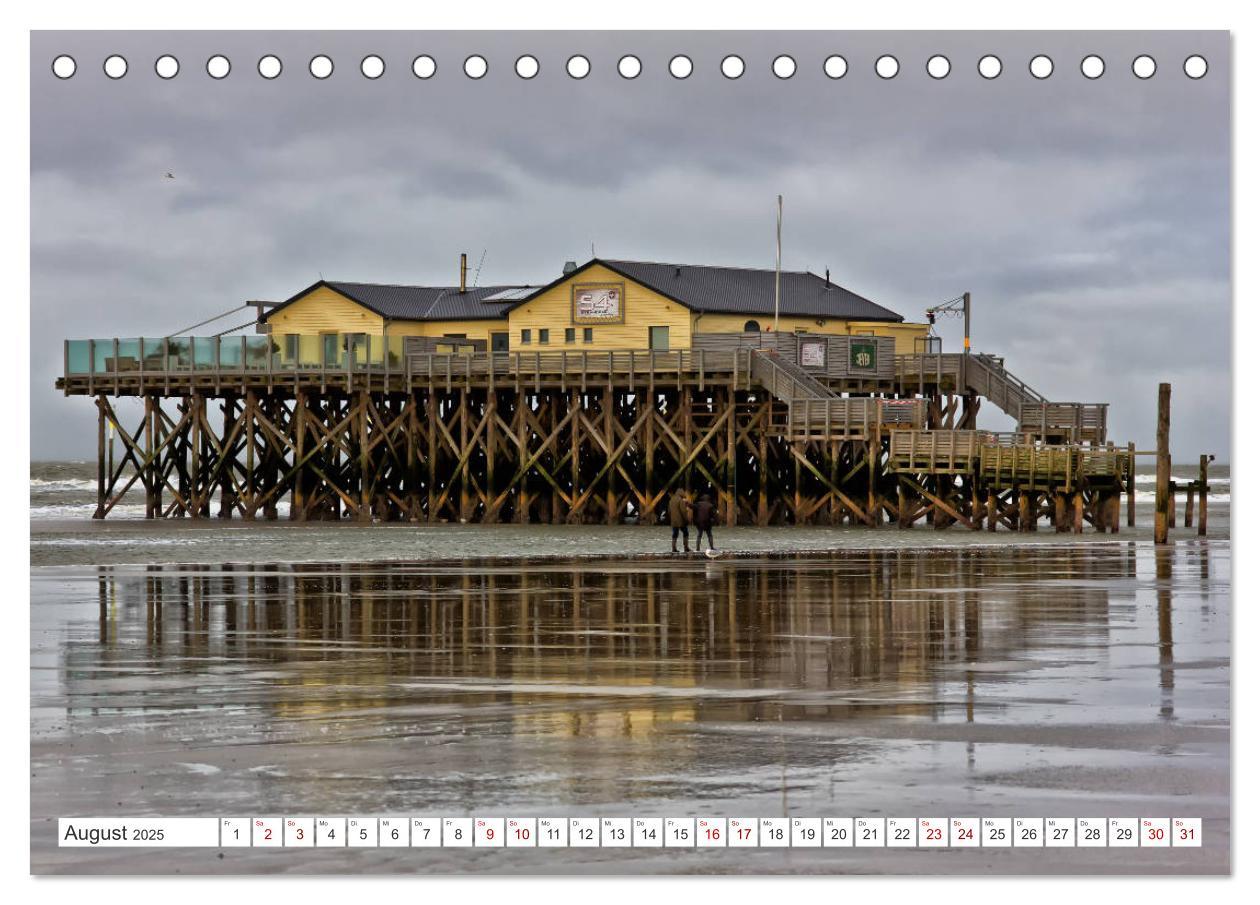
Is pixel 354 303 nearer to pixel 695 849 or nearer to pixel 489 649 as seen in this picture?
pixel 489 649

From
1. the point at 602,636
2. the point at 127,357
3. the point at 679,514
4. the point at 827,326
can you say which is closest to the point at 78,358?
the point at 127,357

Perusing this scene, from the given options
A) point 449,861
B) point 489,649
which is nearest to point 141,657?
point 489,649

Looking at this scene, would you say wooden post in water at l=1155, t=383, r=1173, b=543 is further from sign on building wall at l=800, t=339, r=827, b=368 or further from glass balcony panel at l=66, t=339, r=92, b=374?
glass balcony panel at l=66, t=339, r=92, b=374

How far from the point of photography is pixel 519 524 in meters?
53.5

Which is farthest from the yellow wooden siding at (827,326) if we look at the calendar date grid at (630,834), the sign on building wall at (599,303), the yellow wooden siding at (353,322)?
the calendar date grid at (630,834)

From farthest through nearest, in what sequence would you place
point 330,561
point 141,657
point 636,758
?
1. point 330,561
2. point 141,657
3. point 636,758

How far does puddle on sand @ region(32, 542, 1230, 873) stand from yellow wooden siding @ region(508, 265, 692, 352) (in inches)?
1182

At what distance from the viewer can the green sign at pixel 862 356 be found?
179 ft

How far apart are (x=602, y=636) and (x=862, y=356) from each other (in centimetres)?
3621

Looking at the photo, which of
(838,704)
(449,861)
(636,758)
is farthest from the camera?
(838,704)

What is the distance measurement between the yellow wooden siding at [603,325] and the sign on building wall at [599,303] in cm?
13

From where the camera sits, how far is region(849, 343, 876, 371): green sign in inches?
2149

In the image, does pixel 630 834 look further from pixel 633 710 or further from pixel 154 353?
pixel 154 353
